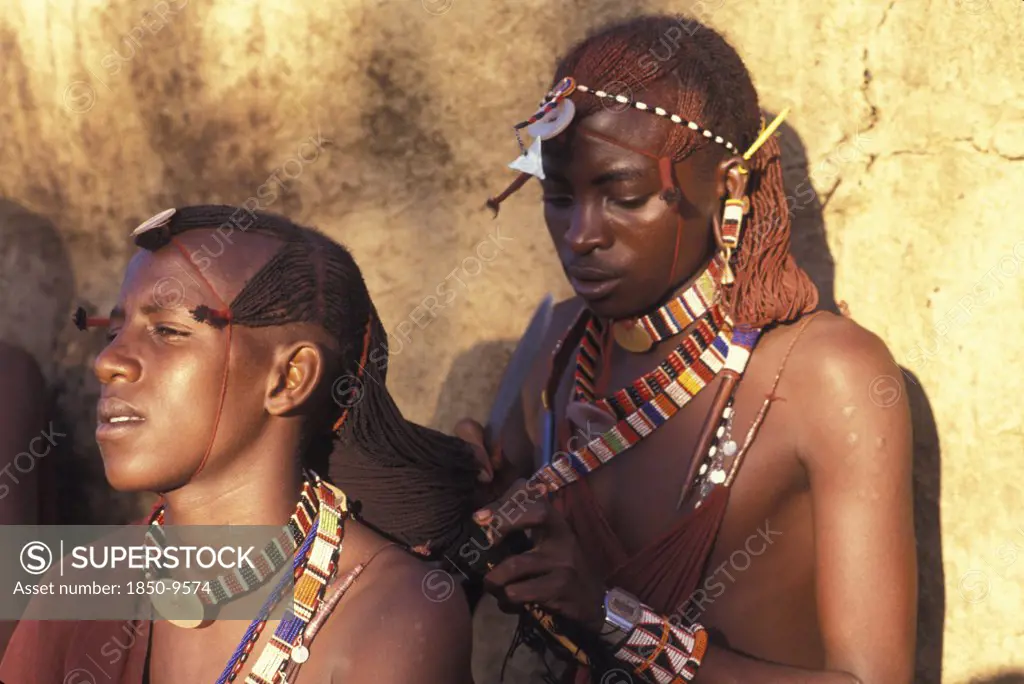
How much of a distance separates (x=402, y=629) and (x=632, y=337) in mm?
1049

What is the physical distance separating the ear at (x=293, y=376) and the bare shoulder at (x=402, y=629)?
0.36 meters

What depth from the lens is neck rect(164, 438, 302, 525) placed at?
2.68 metres

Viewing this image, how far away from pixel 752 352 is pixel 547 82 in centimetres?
140

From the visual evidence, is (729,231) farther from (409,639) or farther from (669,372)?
(409,639)

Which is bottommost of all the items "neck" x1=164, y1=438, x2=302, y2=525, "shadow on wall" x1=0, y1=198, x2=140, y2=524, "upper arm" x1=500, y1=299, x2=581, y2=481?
"shadow on wall" x1=0, y1=198, x2=140, y2=524

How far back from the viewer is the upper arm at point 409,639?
2.53 meters

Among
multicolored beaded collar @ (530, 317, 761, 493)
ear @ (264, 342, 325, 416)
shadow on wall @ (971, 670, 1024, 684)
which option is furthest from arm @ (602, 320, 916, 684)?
ear @ (264, 342, 325, 416)

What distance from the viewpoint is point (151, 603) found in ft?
9.18

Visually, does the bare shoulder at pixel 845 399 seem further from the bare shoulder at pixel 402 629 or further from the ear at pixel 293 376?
the ear at pixel 293 376

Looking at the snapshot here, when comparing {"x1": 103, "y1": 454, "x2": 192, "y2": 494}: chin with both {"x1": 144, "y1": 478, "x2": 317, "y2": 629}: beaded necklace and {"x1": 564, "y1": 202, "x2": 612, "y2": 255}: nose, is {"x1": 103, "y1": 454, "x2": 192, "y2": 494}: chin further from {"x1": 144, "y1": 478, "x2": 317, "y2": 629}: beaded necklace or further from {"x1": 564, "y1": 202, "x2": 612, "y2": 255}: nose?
{"x1": 564, "y1": 202, "x2": 612, "y2": 255}: nose

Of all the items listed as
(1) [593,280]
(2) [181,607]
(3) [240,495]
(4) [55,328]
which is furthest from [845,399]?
(4) [55,328]

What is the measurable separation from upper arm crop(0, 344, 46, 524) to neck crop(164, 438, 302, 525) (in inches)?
52.0

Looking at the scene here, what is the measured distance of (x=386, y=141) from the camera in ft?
14.4

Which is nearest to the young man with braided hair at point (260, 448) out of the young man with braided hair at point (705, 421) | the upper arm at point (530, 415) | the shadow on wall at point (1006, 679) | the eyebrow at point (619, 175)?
the young man with braided hair at point (705, 421)
